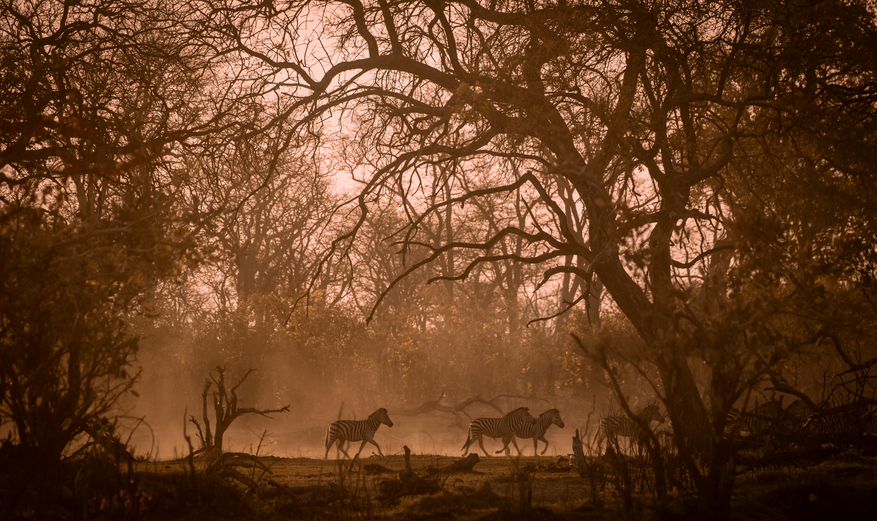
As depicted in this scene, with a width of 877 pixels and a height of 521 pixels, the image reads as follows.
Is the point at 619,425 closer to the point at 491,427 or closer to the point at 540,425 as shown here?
the point at 540,425

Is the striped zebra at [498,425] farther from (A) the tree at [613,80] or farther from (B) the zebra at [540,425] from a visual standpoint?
(A) the tree at [613,80]

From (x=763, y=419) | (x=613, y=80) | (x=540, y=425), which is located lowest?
(x=763, y=419)

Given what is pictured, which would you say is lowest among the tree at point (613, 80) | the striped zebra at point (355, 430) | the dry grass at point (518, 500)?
the dry grass at point (518, 500)

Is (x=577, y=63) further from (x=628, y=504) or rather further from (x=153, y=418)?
(x=153, y=418)

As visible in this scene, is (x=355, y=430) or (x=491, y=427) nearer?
(x=355, y=430)

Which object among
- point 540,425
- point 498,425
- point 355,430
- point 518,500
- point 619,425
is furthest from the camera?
point 498,425

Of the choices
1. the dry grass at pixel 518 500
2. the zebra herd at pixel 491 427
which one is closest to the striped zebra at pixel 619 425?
the dry grass at pixel 518 500

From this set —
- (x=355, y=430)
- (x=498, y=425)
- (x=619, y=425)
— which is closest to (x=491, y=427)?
(x=498, y=425)

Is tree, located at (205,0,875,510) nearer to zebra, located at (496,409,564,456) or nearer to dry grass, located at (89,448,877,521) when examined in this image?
dry grass, located at (89,448,877,521)

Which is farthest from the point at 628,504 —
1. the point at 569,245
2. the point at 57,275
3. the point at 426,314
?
the point at 426,314

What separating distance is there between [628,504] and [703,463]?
147 inches

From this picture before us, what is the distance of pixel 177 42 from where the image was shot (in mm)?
9766

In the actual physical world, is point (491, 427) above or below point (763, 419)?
above

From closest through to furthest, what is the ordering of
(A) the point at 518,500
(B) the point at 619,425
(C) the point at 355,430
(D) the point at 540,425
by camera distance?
(A) the point at 518,500, (B) the point at 619,425, (C) the point at 355,430, (D) the point at 540,425
